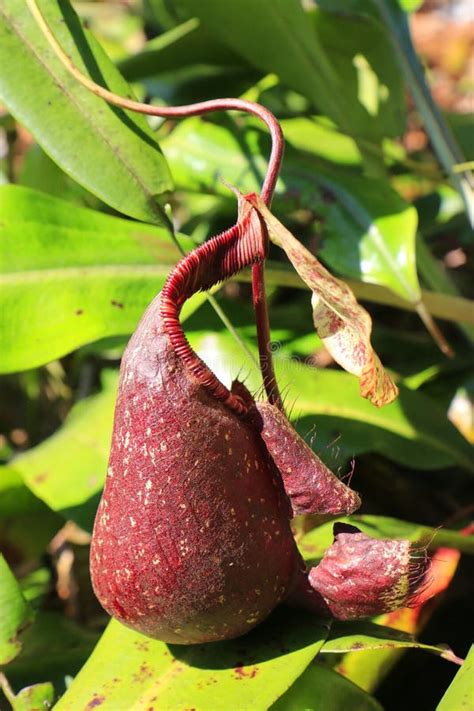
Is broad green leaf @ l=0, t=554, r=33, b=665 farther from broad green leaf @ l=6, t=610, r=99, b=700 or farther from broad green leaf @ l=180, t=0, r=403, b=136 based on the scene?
broad green leaf @ l=180, t=0, r=403, b=136

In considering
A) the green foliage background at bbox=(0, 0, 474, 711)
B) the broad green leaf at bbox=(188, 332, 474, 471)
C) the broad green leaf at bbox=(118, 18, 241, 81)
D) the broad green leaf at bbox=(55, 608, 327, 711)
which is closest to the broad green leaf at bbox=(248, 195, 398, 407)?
the green foliage background at bbox=(0, 0, 474, 711)

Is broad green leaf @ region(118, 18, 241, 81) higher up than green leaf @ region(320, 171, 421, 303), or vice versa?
broad green leaf @ region(118, 18, 241, 81)

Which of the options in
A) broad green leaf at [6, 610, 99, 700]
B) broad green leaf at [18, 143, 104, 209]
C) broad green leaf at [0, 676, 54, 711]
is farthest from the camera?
Answer: broad green leaf at [18, 143, 104, 209]

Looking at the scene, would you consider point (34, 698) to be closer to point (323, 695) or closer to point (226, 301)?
point (323, 695)

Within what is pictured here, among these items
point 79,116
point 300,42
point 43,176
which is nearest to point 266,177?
point 79,116

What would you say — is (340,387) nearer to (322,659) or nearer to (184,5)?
(322,659)

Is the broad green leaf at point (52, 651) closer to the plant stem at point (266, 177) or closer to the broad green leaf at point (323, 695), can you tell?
the broad green leaf at point (323, 695)
